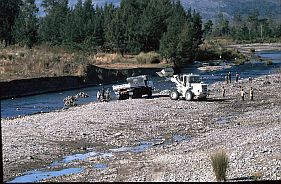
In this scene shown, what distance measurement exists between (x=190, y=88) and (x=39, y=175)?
74.9ft

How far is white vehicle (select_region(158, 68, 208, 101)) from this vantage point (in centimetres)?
3862

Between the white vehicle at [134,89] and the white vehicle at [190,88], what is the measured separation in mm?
3171

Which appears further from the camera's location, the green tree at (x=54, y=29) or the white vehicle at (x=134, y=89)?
the green tree at (x=54, y=29)

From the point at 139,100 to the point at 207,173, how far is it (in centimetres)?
2460

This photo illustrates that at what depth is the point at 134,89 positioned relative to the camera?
41875mm

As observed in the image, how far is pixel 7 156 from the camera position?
20375 millimetres

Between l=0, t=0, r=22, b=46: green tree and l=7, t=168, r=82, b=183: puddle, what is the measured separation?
75.6 meters

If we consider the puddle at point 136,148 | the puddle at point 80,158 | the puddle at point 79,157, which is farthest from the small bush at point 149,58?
the puddle at point 79,157

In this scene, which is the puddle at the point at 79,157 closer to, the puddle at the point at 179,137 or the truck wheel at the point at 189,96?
the puddle at the point at 179,137

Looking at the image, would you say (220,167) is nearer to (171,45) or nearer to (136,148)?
(136,148)

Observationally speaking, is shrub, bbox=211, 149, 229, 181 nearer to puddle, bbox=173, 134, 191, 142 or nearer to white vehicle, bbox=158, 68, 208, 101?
puddle, bbox=173, 134, 191, 142

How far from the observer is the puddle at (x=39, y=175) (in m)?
17.1

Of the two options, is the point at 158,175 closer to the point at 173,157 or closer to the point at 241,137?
the point at 173,157

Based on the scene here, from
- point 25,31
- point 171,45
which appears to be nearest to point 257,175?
point 171,45
